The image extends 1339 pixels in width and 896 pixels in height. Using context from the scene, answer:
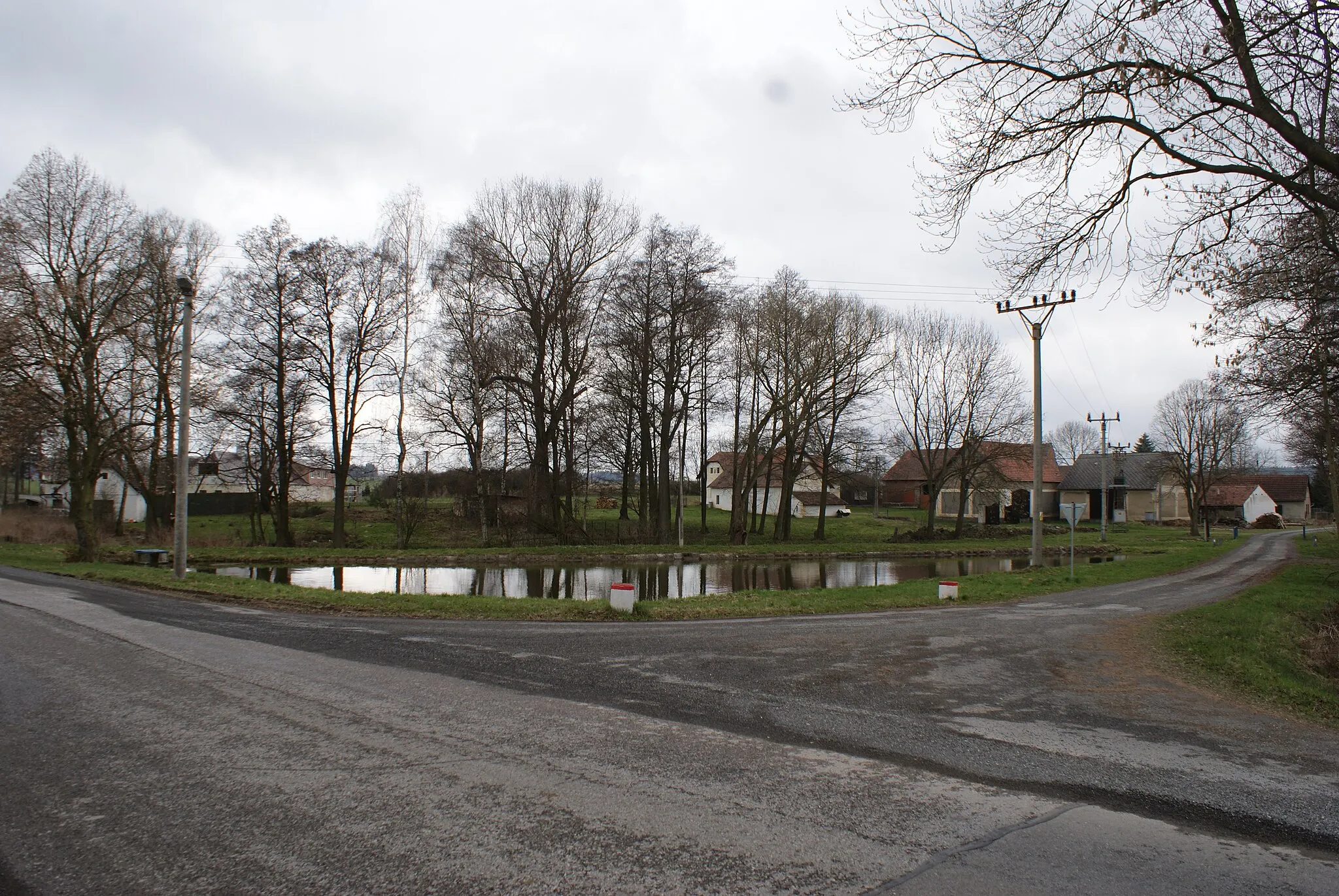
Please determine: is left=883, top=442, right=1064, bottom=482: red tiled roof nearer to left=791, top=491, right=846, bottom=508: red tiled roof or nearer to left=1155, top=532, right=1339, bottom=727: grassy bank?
left=791, top=491, right=846, bottom=508: red tiled roof

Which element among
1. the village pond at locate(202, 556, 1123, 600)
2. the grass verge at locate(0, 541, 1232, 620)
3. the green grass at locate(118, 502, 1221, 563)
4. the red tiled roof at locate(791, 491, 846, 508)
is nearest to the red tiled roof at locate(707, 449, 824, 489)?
the red tiled roof at locate(791, 491, 846, 508)

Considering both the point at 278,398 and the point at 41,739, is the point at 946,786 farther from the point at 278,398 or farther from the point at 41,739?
the point at 278,398

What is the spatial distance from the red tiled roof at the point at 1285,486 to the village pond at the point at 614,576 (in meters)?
59.1

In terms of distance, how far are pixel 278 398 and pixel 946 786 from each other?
32903 mm

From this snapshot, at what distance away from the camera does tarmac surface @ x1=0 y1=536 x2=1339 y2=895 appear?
3.72 meters

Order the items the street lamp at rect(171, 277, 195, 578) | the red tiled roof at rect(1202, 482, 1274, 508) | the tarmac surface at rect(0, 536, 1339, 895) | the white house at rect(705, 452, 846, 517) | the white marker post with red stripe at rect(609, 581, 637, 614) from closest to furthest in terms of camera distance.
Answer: the tarmac surface at rect(0, 536, 1339, 895), the white marker post with red stripe at rect(609, 581, 637, 614), the street lamp at rect(171, 277, 195, 578), the white house at rect(705, 452, 846, 517), the red tiled roof at rect(1202, 482, 1274, 508)

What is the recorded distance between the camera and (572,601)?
49.3 ft

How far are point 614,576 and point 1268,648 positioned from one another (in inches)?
740

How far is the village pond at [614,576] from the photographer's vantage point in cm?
2214

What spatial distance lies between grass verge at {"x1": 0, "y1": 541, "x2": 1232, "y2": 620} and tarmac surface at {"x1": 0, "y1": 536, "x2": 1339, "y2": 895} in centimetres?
407

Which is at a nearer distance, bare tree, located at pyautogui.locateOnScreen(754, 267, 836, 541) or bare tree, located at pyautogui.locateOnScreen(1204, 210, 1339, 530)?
bare tree, located at pyautogui.locateOnScreen(1204, 210, 1339, 530)

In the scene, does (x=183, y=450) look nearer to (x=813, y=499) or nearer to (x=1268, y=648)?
(x=1268, y=648)

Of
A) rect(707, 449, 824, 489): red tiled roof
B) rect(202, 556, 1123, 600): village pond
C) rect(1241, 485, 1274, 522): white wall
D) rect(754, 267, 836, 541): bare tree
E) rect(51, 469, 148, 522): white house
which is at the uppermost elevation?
rect(754, 267, 836, 541): bare tree

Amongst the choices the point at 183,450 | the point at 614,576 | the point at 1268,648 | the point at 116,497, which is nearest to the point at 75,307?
the point at 183,450
